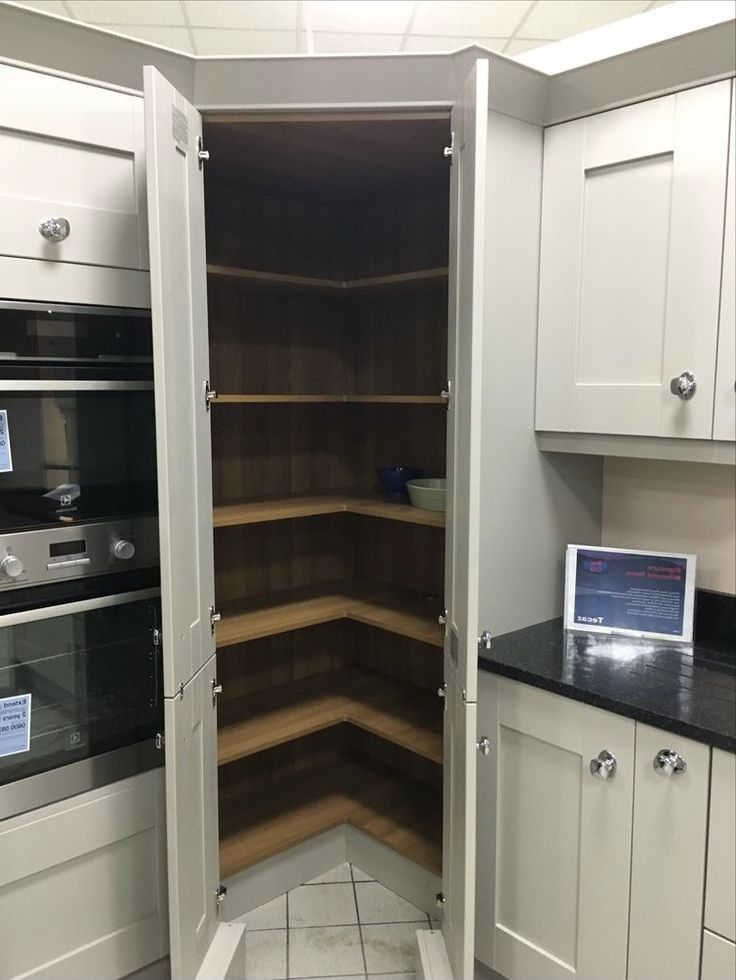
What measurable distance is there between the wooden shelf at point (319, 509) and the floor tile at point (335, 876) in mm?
1126

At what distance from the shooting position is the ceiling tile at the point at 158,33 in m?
3.12

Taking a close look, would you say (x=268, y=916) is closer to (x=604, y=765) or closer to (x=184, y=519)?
(x=604, y=765)

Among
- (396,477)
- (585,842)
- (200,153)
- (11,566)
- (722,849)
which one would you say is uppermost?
(200,153)

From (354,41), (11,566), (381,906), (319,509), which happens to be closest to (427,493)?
(319,509)

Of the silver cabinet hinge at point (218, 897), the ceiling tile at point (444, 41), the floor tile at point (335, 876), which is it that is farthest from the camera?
the ceiling tile at point (444, 41)

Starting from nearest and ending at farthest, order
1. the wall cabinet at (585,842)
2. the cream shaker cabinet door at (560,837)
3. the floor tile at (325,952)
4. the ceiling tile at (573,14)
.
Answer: the wall cabinet at (585,842), the cream shaker cabinet door at (560,837), the floor tile at (325,952), the ceiling tile at (573,14)

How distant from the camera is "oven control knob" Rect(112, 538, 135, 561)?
169 cm

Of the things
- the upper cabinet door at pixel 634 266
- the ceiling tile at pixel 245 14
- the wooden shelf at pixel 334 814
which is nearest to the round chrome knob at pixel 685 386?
the upper cabinet door at pixel 634 266

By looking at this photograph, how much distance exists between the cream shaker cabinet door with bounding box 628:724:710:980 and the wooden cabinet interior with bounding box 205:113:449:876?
0.63 metres

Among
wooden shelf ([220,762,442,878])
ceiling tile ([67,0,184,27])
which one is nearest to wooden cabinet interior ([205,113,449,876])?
wooden shelf ([220,762,442,878])

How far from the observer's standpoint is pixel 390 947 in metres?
2.07

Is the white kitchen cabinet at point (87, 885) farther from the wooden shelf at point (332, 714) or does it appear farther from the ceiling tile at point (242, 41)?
the ceiling tile at point (242, 41)

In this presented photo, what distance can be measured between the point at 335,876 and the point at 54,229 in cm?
200

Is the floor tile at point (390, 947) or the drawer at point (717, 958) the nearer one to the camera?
the drawer at point (717, 958)
